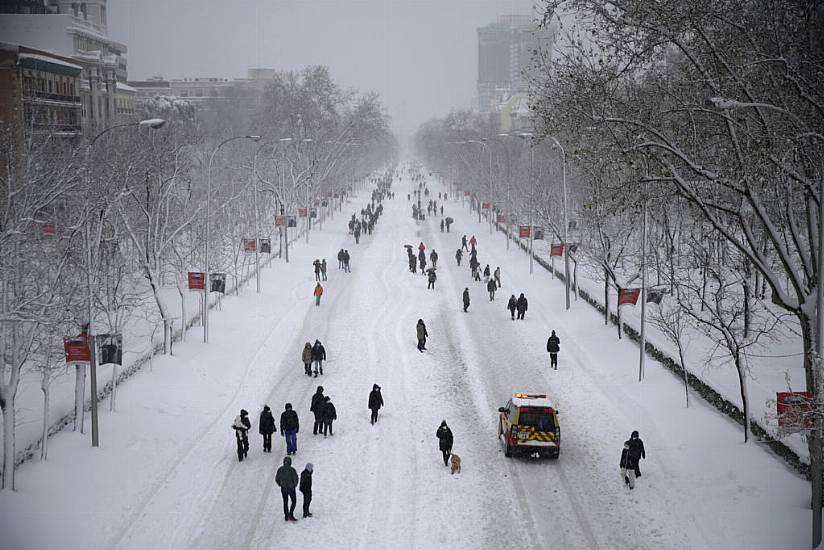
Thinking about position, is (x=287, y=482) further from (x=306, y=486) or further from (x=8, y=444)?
(x=8, y=444)

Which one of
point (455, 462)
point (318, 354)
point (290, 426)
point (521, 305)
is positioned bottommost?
point (455, 462)

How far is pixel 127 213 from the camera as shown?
34.0 m

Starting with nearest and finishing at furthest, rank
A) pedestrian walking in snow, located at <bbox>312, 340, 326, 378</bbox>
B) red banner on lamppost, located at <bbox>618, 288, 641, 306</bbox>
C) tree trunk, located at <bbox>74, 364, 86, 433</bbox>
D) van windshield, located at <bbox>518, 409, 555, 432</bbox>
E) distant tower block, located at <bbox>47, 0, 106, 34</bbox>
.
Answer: van windshield, located at <bbox>518, 409, 555, 432</bbox>, tree trunk, located at <bbox>74, 364, 86, 433</bbox>, pedestrian walking in snow, located at <bbox>312, 340, 326, 378</bbox>, red banner on lamppost, located at <bbox>618, 288, 641, 306</bbox>, distant tower block, located at <bbox>47, 0, 106, 34</bbox>

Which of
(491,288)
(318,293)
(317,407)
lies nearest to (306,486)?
(317,407)

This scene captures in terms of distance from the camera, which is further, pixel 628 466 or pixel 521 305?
pixel 521 305

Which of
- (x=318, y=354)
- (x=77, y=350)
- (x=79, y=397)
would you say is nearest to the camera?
(x=77, y=350)

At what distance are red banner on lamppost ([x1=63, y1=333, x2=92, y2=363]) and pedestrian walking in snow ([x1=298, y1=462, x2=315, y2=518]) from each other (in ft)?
20.0

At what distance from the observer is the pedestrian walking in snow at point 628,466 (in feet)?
54.6

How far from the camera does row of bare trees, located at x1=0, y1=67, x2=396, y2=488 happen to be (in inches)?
704

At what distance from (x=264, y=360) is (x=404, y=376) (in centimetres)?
510

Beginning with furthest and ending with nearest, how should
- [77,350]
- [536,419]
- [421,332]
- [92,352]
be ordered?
[421,332], [536,419], [92,352], [77,350]

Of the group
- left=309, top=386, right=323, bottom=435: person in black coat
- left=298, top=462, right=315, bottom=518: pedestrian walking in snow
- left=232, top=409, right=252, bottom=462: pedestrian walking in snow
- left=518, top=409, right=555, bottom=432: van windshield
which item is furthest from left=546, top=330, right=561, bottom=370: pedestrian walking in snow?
left=298, top=462, right=315, bottom=518: pedestrian walking in snow

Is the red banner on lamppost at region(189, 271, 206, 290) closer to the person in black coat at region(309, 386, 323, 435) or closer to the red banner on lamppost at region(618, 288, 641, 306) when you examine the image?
the person in black coat at region(309, 386, 323, 435)

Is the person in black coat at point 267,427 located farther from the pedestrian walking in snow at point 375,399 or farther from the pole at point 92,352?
the pole at point 92,352
